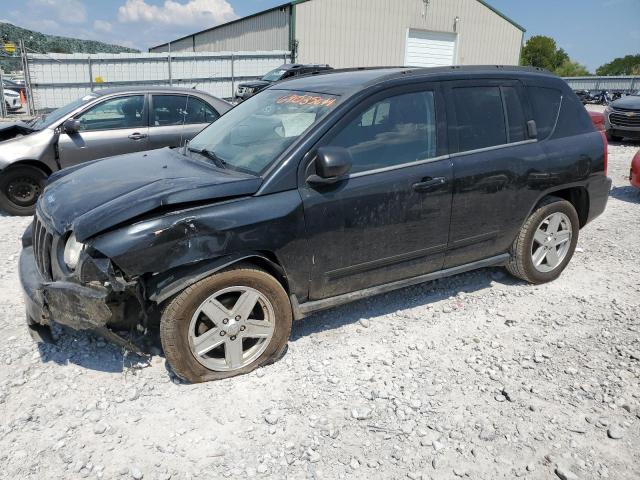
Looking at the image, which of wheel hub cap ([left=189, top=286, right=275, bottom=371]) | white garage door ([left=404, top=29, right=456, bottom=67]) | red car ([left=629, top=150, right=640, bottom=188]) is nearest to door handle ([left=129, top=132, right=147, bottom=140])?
wheel hub cap ([left=189, top=286, right=275, bottom=371])

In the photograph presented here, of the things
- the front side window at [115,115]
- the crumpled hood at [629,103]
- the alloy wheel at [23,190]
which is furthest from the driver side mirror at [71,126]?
the crumpled hood at [629,103]

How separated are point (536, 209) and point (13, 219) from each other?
6.11 metres

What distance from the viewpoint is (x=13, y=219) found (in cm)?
662

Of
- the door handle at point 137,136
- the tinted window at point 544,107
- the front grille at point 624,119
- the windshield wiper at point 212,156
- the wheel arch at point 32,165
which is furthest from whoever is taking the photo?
the front grille at point 624,119

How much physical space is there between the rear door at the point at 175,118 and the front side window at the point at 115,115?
18 centimetres

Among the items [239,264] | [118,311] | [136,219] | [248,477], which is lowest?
[248,477]

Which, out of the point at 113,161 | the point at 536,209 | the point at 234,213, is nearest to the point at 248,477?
the point at 234,213

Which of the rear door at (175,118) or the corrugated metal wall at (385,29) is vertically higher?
the corrugated metal wall at (385,29)

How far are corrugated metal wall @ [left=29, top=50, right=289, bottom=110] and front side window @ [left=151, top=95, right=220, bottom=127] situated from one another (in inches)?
456

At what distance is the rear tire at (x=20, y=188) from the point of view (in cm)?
666

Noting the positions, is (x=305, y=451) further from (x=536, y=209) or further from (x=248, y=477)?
(x=536, y=209)

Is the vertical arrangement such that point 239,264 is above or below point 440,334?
above

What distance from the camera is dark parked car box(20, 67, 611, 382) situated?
2.96 meters

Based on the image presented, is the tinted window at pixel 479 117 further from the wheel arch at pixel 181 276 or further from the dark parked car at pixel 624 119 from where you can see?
the dark parked car at pixel 624 119
